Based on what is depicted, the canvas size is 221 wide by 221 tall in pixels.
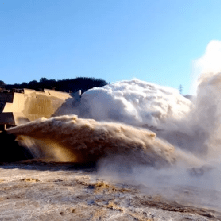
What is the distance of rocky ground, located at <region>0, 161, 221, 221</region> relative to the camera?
574cm

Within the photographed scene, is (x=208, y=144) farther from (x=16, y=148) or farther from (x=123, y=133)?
(x=16, y=148)

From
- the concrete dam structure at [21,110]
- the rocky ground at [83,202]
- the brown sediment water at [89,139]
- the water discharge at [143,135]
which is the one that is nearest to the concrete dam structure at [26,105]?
the concrete dam structure at [21,110]

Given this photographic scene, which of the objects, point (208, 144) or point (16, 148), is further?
point (208, 144)

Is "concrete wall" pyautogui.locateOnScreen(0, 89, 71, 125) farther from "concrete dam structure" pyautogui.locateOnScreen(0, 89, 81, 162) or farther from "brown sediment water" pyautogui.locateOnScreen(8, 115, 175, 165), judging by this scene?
"brown sediment water" pyautogui.locateOnScreen(8, 115, 175, 165)

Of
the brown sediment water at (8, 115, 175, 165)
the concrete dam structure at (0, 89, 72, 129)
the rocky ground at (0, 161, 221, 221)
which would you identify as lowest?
the rocky ground at (0, 161, 221, 221)

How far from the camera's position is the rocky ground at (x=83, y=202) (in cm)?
574

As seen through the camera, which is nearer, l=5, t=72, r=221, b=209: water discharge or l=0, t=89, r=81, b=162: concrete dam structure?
l=5, t=72, r=221, b=209: water discharge

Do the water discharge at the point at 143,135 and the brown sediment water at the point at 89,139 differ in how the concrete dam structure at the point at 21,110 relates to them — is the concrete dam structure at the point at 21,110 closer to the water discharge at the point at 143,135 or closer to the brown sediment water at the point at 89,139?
the water discharge at the point at 143,135

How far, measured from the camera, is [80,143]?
13383 mm

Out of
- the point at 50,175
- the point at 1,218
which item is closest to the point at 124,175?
the point at 50,175

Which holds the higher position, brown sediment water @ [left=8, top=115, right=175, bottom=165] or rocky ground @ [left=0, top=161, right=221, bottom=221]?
brown sediment water @ [left=8, top=115, right=175, bottom=165]

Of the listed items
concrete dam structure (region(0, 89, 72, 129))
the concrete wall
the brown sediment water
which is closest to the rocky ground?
the brown sediment water

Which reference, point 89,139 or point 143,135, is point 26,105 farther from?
point 143,135

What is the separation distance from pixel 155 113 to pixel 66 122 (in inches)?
345
